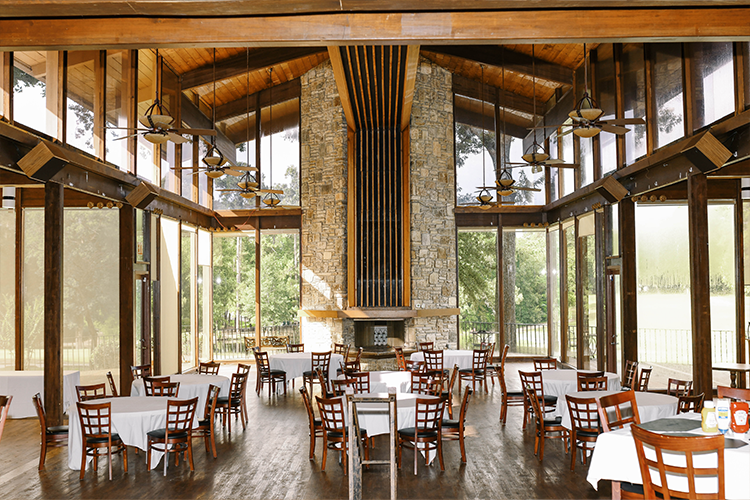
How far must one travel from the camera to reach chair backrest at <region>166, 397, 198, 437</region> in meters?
6.30

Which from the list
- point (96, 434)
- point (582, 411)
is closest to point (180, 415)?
point (96, 434)

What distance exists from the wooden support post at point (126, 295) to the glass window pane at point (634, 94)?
28.7 feet

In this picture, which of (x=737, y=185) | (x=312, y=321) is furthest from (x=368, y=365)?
(x=737, y=185)

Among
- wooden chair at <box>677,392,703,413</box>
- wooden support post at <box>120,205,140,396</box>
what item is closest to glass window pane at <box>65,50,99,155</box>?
wooden support post at <box>120,205,140,396</box>

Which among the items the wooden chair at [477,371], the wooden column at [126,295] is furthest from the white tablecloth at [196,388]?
the wooden chair at [477,371]

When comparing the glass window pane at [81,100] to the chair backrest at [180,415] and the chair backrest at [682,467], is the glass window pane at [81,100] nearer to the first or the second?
the chair backrest at [180,415]

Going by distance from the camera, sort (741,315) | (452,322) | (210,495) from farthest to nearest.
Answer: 1. (452,322)
2. (741,315)
3. (210,495)

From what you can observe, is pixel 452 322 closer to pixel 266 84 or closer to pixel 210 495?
pixel 266 84

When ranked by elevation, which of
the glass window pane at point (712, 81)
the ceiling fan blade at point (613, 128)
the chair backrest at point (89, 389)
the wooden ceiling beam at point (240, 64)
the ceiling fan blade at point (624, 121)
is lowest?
the chair backrest at point (89, 389)

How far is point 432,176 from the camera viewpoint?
48.0ft

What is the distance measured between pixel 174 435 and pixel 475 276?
1229 centimetres

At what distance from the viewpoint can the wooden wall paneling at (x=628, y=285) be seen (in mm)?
10344

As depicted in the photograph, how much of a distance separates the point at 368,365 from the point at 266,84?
7.51 m

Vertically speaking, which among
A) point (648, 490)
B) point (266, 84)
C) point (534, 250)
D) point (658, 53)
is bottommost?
point (648, 490)
